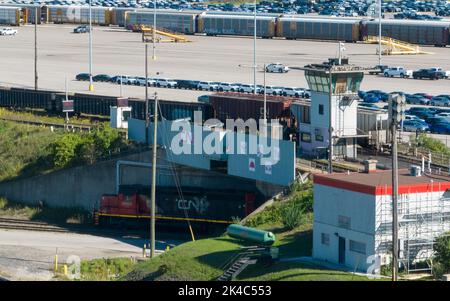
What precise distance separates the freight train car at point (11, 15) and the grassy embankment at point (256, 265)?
9205cm

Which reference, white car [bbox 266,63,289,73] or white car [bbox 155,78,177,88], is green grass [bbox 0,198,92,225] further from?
white car [bbox 266,63,289,73]

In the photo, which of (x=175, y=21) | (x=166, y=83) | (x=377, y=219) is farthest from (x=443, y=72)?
(x=377, y=219)

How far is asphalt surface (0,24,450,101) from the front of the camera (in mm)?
79812

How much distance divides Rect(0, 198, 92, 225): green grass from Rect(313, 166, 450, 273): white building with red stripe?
2006cm

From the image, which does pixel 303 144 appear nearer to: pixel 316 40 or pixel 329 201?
pixel 329 201

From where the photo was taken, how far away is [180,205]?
52.2 metres

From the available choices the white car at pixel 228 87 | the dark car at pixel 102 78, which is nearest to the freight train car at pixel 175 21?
the dark car at pixel 102 78

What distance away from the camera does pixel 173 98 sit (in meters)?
72.3

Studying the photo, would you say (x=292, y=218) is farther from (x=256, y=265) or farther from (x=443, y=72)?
(x=443, y=72)

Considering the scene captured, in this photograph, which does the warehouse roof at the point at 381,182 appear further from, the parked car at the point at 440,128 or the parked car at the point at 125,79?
the parked car at the point at 125,79

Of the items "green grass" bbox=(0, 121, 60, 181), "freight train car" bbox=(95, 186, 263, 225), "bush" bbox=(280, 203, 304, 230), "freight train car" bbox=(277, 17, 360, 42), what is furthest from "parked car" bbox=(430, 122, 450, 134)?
"freight train car" bbox=(277, 17, 360, 42)

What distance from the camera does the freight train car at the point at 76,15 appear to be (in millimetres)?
134750

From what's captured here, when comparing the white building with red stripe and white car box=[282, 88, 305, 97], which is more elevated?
white car box=[282, 88, 305, 97]
